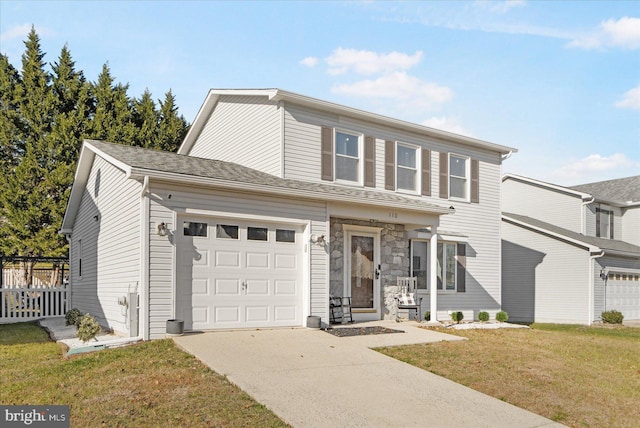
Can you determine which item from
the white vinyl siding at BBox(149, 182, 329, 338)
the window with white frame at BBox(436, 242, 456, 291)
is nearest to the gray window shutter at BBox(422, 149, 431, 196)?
the window with white frame at BBox(436, 242, 456, 291)

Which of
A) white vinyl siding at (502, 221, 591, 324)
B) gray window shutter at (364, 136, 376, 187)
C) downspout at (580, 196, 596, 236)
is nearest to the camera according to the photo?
gray window shutter at (364, 136, 376, 187)

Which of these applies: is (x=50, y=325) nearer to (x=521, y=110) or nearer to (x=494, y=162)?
(x=494, y=162)

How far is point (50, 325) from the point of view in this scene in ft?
45.0

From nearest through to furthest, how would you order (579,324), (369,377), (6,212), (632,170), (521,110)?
(369,377)
(521,110)
(579,324)
(6,212)
(632,170)

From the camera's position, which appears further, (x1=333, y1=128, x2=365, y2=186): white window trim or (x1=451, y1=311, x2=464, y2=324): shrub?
(x1=451, y1=311, x2=464, y2=324): shrub

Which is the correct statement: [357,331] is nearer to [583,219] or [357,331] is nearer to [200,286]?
[200,286]

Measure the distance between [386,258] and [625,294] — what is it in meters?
14.4

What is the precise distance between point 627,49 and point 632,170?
18396 mm

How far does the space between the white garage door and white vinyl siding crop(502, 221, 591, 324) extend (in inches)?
552

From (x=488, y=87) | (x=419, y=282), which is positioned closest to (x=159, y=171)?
(x=419, y=282)

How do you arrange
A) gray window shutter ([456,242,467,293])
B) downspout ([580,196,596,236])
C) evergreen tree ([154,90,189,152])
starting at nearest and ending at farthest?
gray window shutter ([456,242,467,293]) < downspout ([580,196,596,236]) < evergreen tree ([154,90,189,152])

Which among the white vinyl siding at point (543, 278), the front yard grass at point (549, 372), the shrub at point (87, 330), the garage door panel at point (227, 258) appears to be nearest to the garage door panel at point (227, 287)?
the garage door panel at point (227, 258)

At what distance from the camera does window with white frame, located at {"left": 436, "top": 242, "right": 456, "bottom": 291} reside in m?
16.0

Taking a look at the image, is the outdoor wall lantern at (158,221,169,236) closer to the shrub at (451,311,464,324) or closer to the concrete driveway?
the concrete driveway
